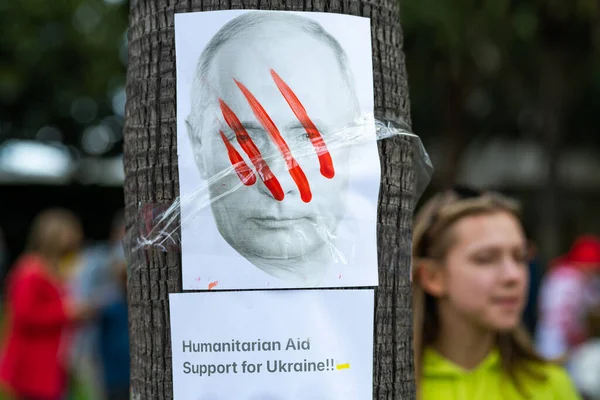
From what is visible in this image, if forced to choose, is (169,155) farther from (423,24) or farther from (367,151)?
(423,24)

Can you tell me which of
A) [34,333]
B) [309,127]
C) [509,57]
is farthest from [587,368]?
[509,57]

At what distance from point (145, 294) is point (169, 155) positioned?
0.89 ft

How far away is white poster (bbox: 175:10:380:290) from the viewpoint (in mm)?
1562

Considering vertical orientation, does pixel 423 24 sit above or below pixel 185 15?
above

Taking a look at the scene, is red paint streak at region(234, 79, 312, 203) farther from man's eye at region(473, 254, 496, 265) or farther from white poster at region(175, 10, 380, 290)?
man's eye at region(473, 254, 496, 265)

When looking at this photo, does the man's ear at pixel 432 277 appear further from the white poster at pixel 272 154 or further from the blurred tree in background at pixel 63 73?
the blurred tree in background at pixel 63 73

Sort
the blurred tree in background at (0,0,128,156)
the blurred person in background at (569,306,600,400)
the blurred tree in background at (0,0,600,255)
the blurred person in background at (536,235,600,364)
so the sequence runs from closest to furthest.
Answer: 1. the blurred person in background at (569,306,600,400)
2. the blurred person in background at (536,235,600,364)
3. the blurred tree in background at (0,0,600,255)
4. the blurred tree in background at (0,0,128,156)

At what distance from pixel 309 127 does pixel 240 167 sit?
0.15 m

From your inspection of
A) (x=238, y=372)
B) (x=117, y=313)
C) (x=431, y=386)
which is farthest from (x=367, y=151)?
(x=117, y=313)

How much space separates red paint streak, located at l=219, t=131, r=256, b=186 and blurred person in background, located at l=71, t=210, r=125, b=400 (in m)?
4.59

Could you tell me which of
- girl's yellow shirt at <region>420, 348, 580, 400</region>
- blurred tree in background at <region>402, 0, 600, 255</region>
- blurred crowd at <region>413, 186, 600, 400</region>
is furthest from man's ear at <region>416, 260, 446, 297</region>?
blurred tree in background at <region>402, 0, 600, 255</region>

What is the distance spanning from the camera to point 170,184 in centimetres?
160

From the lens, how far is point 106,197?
2097 centimetres

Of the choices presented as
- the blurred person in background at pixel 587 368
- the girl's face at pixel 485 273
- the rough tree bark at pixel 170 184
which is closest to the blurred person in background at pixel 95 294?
the blurred person in background at pixel 587 368
